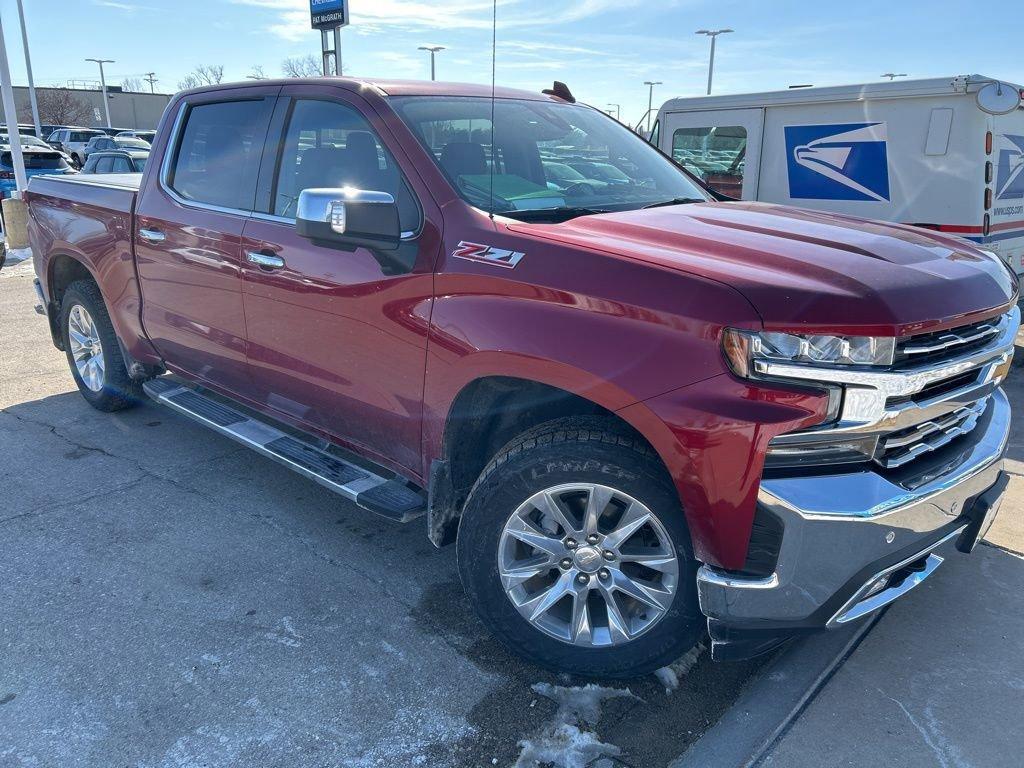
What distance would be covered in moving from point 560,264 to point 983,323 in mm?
1392

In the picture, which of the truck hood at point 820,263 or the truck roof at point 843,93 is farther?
the truck roof at point 843,93

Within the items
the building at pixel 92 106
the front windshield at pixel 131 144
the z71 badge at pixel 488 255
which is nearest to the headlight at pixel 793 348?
the z71 badge at pixel 488 255

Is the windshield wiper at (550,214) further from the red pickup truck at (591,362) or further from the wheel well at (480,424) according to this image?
the wheel well at (480,424)

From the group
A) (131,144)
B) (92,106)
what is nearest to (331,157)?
Result: (131,144)

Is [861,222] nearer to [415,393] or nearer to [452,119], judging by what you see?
[452,119]

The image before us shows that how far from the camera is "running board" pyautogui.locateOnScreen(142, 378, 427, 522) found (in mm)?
3041

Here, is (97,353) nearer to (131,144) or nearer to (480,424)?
(480,424)

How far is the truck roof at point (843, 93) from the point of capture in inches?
262

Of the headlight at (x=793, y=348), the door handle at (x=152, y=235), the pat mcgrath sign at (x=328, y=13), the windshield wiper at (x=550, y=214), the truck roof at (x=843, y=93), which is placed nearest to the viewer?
the headlight at (x=793, y=348)

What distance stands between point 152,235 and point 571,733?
3274 millimetres

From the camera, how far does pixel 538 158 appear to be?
338 centimetres

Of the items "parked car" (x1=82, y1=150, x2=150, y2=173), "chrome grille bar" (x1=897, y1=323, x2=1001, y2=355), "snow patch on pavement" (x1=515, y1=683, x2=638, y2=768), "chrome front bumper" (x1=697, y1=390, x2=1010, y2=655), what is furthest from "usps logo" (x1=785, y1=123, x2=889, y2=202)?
"parked car" (x1=82, y1=150, x2=150, y2=173)

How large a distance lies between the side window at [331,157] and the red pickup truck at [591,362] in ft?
0.04

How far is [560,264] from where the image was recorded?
2436 mm
